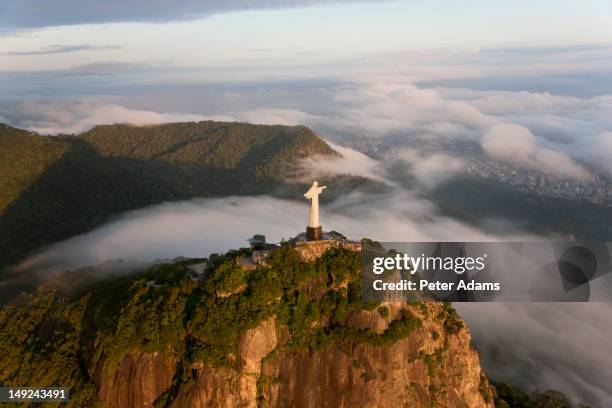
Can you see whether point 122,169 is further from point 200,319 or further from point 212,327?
point 212,327

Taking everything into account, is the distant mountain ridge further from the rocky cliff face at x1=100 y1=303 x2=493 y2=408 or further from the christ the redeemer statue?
the christ the redeemer statue

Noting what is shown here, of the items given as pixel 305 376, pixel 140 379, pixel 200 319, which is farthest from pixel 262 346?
pixel 140 379

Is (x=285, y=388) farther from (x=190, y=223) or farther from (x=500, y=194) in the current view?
(x=500, y=194)

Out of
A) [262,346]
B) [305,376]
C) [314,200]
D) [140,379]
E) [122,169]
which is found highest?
[122,169]

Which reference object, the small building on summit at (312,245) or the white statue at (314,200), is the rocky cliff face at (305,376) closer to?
the small building on summit at (312,245)

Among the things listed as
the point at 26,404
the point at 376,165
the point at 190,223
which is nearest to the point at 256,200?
the point at 190,223

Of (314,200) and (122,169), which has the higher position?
(122,169)
